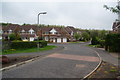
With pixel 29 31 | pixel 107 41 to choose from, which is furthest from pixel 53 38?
pixel 107 41

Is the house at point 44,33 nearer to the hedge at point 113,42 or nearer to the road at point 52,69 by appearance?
the hedge at point 113,42

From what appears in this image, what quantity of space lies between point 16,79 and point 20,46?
20.4 meters

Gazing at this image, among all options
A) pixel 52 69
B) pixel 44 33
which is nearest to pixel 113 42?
pixel 52 69

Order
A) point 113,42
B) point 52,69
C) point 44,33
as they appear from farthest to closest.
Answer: point 44,33
point 113,42
point 52,69

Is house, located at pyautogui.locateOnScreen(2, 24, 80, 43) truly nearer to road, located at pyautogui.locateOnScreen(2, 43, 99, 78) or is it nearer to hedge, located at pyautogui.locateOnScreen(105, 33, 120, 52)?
hedge, located at pyautogui.locateOnScreen(105, 33, 120, 52)

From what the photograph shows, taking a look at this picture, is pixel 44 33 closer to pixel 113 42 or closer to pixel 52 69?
pixel 113 42

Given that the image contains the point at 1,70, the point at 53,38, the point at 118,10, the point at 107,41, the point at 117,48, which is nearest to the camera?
the point at 118,10

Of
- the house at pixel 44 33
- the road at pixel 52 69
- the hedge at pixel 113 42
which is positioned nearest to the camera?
the road at pixel 52 69

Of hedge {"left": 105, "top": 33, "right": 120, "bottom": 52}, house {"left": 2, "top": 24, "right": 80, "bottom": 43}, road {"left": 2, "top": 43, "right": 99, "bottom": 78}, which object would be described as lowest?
road {"left": 2, "top": 43, "right": 99, "bottom": 78}

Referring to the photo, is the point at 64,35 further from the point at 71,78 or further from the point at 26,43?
the point at 71,78

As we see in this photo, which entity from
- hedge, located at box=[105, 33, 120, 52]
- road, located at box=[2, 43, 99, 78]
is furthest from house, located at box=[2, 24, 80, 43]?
road, located at box=[2, 43, 99, 78]

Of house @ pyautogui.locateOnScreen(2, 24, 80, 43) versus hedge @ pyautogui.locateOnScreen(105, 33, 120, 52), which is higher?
house @ pyautogui.locateOnScreen(2, 24, 80, 43)

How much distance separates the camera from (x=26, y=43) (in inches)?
1081

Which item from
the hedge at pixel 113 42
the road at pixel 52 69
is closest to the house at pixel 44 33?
the hedge at pixel 113 42
